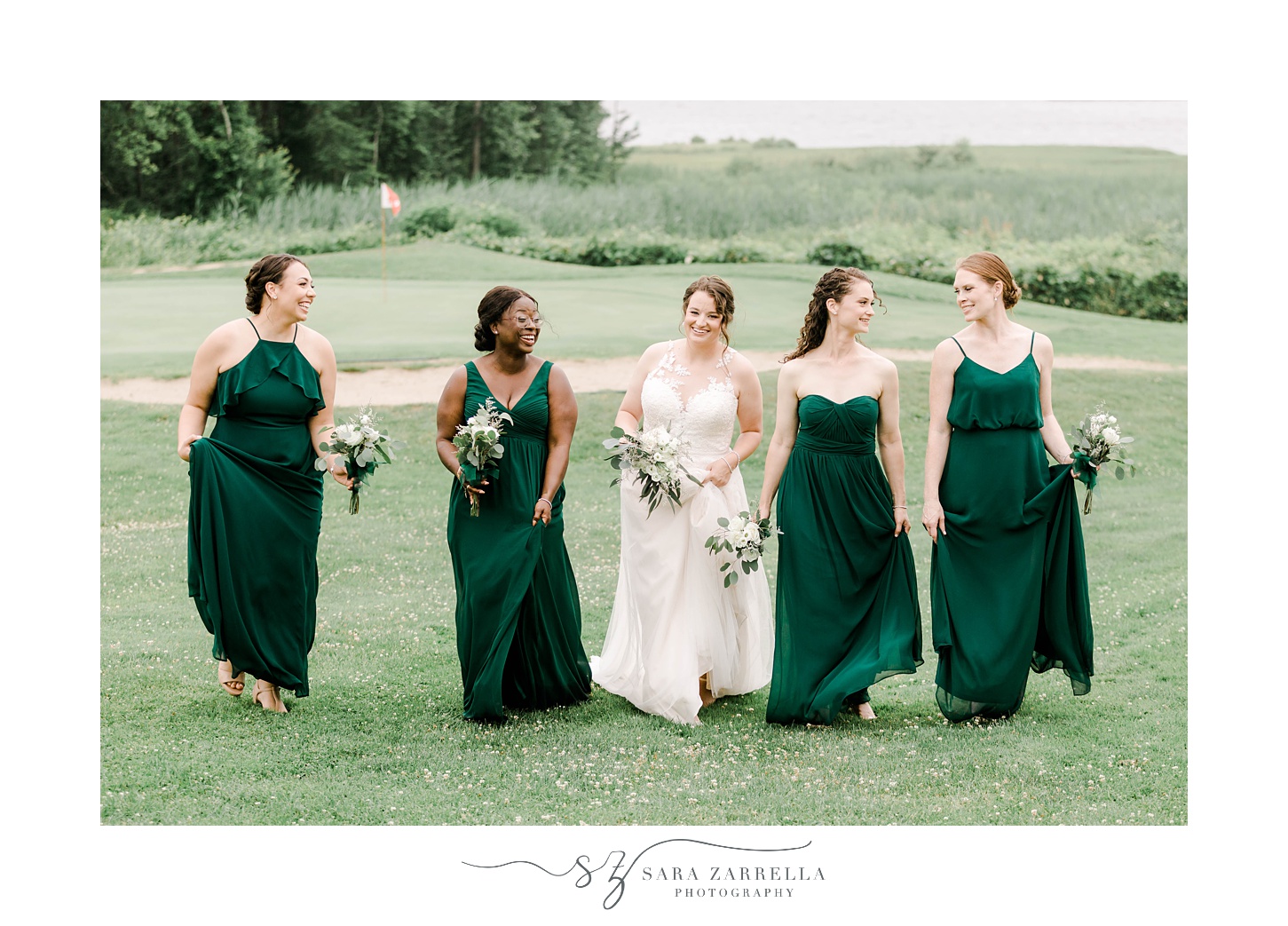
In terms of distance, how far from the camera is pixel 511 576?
6.64 metres

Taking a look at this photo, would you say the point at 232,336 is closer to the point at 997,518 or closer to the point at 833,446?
the point at 833,446

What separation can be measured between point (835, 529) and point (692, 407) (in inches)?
42.6

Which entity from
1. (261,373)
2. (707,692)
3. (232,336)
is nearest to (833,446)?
(707,692)

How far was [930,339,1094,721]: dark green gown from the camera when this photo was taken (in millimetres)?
6648

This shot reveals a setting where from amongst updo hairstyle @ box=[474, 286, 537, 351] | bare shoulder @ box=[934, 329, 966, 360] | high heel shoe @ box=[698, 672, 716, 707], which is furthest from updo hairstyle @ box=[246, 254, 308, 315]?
bare shoulder @ box=[934, 329, 966, 360]

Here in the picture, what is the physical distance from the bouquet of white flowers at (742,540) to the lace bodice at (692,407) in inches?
19.0

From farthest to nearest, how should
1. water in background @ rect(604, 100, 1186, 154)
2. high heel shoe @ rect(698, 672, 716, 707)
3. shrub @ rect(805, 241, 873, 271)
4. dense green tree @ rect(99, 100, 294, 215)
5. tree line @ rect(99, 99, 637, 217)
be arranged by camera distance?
shrub @ rect(805, 241, 873, 271) → water in background @ rect(604, 100, 1186, 154) → tree line @ rect(99, 99, 637, 217) → dense green tree @ rect(99, 100, 294, 215) → high heel shoe @ rect(698, 672, 716, 707)

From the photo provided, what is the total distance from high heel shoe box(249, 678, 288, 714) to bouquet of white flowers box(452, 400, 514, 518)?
Answer: 1.67 metres

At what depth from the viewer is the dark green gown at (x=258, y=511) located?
6609mm

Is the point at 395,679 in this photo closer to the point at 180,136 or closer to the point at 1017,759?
the point at 1017,759

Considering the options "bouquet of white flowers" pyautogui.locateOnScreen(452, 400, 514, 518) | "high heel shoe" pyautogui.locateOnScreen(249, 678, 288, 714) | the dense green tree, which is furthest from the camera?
the dense green tree

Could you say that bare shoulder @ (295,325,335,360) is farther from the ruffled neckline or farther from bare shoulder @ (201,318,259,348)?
bare shoulder @ (201,318,259,348)

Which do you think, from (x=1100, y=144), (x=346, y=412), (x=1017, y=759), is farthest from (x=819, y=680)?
(x=1100, y=144)

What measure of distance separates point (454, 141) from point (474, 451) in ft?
49.9
